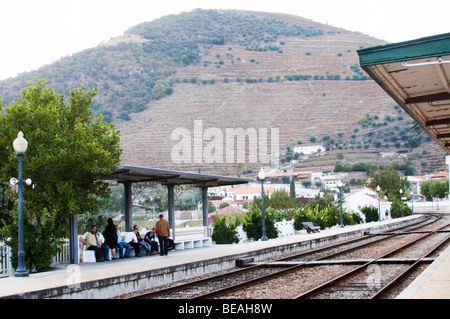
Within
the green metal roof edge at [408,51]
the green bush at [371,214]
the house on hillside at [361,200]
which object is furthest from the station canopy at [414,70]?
the house on hillside at [361,200]

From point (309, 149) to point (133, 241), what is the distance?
125976mm

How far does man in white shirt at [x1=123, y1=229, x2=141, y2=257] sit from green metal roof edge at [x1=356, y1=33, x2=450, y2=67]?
1109cm

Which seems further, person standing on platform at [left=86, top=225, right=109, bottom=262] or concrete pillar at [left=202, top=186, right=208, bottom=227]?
concrete pillar at [left=202, top=186, right=208, bottom=227]

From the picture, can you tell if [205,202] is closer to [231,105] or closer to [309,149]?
[309,149]

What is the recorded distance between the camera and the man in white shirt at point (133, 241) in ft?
58.5

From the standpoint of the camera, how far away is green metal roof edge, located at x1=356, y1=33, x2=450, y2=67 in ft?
27.9

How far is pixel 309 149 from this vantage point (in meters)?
141

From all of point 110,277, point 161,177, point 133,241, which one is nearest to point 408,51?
point 110,277

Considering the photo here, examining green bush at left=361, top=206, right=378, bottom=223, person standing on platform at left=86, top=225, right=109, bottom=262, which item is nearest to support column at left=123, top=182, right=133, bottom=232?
person standing on platform at left=86, top=225, right=109, bottom=262

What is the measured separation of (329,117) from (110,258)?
14288cm

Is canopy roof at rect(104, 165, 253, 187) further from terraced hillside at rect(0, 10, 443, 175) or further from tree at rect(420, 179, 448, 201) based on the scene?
tree at rect(420, 179, 448, 201)

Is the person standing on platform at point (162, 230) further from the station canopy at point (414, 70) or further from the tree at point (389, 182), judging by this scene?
the tree at point (389, 182)

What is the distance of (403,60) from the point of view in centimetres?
884

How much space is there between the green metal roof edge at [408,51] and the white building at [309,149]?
132m
